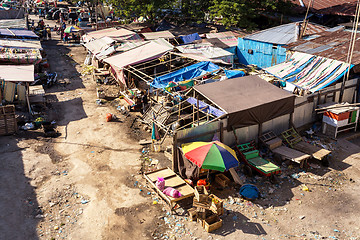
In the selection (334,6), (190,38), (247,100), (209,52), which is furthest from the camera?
(334,6)

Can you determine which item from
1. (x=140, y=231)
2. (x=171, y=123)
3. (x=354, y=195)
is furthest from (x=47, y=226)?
(x=354, y=195)

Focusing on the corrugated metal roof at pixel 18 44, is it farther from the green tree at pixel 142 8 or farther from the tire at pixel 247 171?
the tire at pixel 247 171

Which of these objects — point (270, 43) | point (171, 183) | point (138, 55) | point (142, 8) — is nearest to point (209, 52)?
point (138, 55)

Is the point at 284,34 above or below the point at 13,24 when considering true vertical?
above

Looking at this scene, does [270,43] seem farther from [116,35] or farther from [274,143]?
[274,143]

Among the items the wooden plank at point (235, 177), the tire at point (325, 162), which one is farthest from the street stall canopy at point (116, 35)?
the tire at point (325, 162)

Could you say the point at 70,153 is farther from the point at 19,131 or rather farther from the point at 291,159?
the point at 291,159
